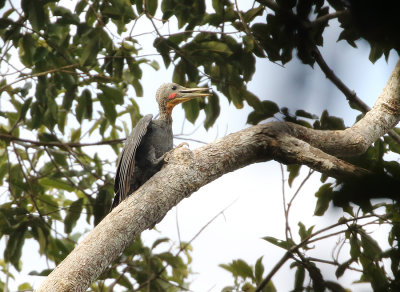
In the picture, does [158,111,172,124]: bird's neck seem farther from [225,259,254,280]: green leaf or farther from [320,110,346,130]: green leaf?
[320,110,346,130]: green leaf

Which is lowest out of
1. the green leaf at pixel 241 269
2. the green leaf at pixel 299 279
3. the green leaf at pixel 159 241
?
the green leaf at pixel 299 279

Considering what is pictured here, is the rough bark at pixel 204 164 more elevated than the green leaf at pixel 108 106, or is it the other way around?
the green leaf at pixel 108 106

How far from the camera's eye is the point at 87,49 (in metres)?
3.22

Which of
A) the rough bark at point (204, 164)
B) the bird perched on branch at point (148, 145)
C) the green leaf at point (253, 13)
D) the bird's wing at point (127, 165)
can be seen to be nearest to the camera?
the green leaf at point (253, 13)

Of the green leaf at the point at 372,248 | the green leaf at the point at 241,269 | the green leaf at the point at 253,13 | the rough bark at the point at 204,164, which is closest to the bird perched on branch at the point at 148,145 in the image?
the rough bark at the point at 204,164

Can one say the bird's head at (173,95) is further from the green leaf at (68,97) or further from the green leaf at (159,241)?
the green leaf at (159,241)

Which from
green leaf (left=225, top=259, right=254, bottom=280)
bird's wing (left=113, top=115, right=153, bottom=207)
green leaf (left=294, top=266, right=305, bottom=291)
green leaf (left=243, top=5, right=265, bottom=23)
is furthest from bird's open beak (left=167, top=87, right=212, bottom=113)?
green leaf (left=294, top=266, right=305, bottom=291)

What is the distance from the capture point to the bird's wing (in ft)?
10.1

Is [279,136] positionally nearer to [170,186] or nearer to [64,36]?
[170,186]

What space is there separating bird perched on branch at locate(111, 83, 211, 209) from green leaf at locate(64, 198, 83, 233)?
0.78 metres

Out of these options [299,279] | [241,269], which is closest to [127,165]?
[241,269]

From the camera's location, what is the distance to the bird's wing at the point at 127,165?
3.08 m

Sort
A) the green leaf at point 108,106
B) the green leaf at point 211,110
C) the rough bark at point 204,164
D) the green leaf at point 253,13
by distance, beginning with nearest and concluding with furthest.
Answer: the green leaf at point 253,13
the rough bark at point 204,164
the green leaf at point 211,110
the green leaf at point 108,106

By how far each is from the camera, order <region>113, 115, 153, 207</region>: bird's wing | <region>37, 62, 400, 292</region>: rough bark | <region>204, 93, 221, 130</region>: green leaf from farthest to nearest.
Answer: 1. <region>204, 93, 221, 130</region>: green leaf
2. <region>113, 115, 153, 207</region>: bird's wing
3. <region>37, 62, 400, 292</region>: rough bark
